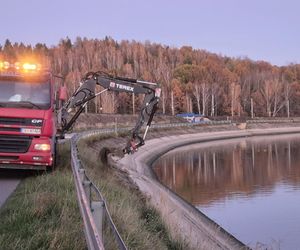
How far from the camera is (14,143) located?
551 inches

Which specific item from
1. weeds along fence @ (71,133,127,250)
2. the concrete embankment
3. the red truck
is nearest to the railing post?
weeds along fence @ (71,133,127,250)

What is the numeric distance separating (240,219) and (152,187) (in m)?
5.71

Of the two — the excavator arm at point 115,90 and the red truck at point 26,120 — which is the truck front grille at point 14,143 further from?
the excavator arm at point 115,90

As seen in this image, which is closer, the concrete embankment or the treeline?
the concrete embankment

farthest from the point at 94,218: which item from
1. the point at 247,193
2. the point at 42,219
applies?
the point at 247,193

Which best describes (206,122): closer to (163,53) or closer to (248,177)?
(248,177)

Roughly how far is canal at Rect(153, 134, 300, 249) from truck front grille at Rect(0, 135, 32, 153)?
640 centimetres

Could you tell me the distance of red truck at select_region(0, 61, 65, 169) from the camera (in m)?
13.9

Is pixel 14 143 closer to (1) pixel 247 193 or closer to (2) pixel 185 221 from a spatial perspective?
(2) pixel 185 221

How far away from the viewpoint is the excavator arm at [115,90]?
821 inches

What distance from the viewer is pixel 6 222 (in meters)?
8.16

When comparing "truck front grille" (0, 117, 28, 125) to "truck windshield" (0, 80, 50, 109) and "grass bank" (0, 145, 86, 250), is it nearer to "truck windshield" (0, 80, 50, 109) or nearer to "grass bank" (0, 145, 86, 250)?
"truck windshield" (0, 80, 50, 109)

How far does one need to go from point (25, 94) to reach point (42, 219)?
660cm

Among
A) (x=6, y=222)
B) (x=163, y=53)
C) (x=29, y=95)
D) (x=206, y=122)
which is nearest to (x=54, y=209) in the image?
(x=6, y=222)
